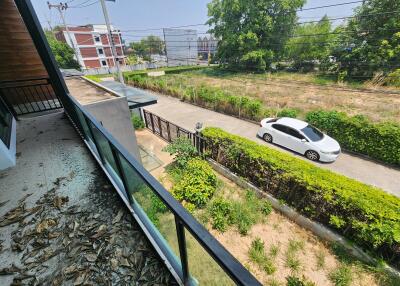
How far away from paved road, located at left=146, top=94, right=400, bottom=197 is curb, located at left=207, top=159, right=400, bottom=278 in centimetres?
360

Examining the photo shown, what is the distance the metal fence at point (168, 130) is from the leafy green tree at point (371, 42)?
66.5 ft

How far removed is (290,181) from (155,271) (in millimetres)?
4535

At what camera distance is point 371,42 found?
18.2 m

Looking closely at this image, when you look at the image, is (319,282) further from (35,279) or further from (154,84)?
(154,84)

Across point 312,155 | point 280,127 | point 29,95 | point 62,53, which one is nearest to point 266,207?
point 312,155

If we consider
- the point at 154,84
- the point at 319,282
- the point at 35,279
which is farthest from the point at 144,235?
the point at 154,84

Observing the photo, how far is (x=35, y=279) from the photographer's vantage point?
1504 mm

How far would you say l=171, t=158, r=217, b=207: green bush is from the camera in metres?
5.42

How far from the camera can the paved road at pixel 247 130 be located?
6.71 m

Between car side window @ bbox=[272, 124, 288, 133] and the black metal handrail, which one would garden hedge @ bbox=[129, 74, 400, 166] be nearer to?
car side window @ bbox=[272, 124, 288, 133]

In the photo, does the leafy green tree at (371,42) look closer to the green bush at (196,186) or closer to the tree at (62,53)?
the green bush at (196,186)

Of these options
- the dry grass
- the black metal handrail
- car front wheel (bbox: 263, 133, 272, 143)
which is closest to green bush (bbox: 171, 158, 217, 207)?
the black metal handrail

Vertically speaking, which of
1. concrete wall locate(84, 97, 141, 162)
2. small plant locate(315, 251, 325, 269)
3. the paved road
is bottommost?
the paved road

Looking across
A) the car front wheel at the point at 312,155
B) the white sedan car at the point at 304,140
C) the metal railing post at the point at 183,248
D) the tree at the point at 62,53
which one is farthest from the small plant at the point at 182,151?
the tree at the point at 62,53
